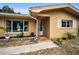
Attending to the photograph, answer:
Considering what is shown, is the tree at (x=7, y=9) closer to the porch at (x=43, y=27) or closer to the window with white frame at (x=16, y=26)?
the window with white frame at (x=16, y=26)

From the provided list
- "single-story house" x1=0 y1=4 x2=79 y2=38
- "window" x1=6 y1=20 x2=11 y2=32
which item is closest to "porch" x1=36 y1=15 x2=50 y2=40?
"single-story house" x1=0 y1=4 x2=79 y2=38

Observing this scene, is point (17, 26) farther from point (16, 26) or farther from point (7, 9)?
point (7, 9)

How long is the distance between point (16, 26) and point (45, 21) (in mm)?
469

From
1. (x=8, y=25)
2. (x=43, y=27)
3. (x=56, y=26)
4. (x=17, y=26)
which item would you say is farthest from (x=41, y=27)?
(x=8, y=25)

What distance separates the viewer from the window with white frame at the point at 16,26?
13.4 ft

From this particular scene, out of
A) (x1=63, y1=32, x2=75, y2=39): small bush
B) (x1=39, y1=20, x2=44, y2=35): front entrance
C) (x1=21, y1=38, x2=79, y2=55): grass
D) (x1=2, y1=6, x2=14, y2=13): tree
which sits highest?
(x1=2, y1=6, x2=14, y2=13): tree

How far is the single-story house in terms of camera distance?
4.07 m

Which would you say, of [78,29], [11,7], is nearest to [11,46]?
[11,7]

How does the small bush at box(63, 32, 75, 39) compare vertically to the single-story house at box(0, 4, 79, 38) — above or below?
below

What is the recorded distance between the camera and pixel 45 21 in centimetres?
409

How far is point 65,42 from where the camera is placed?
4.13 meters

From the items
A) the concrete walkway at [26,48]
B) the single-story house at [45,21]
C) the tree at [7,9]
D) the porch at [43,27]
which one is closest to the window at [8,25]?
the single-story house at [45,21]

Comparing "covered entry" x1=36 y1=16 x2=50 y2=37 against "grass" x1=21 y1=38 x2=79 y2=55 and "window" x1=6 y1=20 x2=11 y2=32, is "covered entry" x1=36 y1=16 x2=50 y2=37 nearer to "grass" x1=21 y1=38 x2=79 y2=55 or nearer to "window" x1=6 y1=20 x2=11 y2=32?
"grass" x1=21 y1=38 x2=79 y2=55

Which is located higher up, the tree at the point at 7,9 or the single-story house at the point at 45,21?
the tree at the point at 7,9
